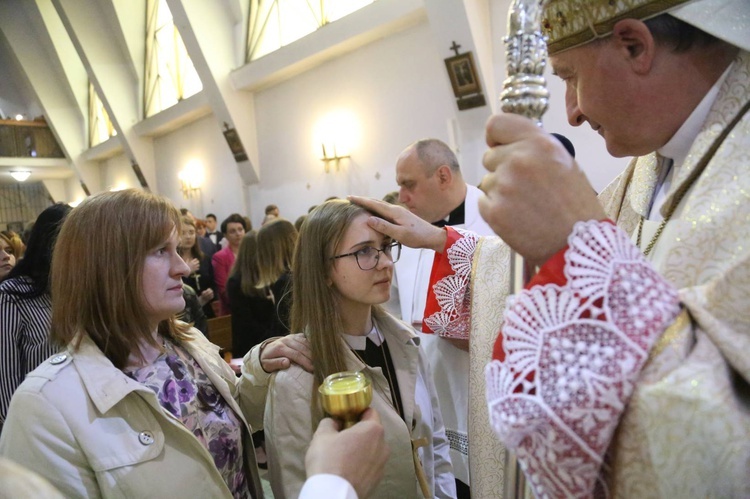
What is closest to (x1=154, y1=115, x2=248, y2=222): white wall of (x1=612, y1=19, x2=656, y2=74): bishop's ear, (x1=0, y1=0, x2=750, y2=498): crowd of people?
(x1=0, y1=0, x2=750, y2=498): crowd of people

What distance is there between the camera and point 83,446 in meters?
1.20

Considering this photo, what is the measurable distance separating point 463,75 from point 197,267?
3619mm

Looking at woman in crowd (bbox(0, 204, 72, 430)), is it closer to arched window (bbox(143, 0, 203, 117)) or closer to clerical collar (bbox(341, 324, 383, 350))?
clerical collar (bbox(341, 324, 383, 350))

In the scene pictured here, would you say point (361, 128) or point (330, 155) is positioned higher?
point (361, 128)

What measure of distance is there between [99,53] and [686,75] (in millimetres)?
14209

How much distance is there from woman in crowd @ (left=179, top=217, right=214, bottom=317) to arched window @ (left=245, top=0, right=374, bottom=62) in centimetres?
420

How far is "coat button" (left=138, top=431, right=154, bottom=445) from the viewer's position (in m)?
1.25

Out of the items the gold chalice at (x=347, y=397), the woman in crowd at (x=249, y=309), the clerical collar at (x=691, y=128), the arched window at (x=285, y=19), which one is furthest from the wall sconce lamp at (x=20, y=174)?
the clerical collar at (x=691, y=128)

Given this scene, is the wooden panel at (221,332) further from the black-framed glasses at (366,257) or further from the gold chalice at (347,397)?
the gold chalice at (347,397)

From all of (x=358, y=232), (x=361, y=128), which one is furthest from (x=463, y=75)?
(x=358, y=232)

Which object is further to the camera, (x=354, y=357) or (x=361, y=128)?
(x=361, y=128)

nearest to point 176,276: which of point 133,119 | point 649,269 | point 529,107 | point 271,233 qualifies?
point 529,107

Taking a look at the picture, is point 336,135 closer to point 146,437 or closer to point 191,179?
point 191,179

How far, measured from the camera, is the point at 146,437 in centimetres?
126
